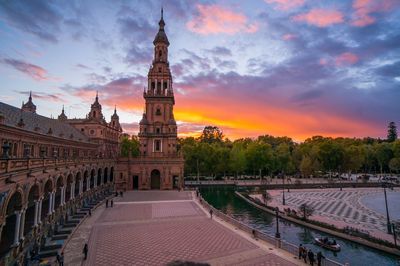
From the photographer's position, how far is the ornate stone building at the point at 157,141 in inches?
2611

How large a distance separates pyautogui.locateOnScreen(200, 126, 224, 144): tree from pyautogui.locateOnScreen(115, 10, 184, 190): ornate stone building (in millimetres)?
67668

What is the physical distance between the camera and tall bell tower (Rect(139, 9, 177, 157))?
2719 inches

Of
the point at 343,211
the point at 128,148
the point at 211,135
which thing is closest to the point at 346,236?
the point at 343,211

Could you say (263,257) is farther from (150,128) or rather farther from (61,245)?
(150,128)

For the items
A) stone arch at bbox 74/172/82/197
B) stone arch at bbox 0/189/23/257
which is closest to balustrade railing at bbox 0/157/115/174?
stone arch at bbox 0/189/23/257

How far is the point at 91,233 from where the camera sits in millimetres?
29422

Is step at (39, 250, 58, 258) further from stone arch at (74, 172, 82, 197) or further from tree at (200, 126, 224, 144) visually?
tree at (200, 126, 224, 144)

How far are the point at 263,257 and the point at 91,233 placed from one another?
59.9 feet

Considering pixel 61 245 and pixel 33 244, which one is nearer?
pixel 33 244

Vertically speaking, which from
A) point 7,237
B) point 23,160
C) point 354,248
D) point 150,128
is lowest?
point 354,248

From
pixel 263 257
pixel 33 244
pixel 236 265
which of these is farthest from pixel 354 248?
pixel 33 244

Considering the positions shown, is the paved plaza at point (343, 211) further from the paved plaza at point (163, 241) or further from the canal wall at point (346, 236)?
the paved plaza at point (163, 241)

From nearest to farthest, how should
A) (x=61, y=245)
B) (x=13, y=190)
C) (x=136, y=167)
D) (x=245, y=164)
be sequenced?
1. (x=13, y=190)
2. (x=61, y=245)
3. (x=136, y=167)
4. (x=245, y=164)

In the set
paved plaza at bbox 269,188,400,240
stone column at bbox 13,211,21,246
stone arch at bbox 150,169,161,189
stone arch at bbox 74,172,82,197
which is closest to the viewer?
stone column at bbox 13,211,21,246
